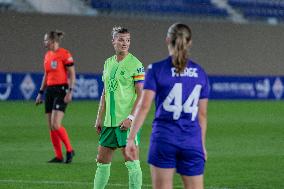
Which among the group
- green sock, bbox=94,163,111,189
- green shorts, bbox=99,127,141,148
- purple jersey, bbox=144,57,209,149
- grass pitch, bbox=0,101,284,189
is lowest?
grass pitch, bbox=0,101,284,189

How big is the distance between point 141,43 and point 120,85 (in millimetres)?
27273

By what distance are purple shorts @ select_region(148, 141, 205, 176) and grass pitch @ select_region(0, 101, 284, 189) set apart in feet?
15.0

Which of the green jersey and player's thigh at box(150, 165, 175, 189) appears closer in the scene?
player's thigh at box(150, 165, 175, 189)

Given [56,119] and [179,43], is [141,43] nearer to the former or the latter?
[56,119]

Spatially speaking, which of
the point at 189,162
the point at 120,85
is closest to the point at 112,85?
the point at 120,85

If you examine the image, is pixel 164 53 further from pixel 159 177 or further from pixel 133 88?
pixel 159 177

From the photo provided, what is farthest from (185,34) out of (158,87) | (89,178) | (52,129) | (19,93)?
(19,93)

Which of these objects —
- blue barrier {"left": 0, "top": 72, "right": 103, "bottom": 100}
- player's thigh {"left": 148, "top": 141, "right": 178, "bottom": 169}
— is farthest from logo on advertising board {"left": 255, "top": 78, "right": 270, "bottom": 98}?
player's thigh {"left": 148, "top": 141, "right": 178, "bottom": 169}

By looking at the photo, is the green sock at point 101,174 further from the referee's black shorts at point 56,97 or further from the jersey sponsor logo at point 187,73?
the referee's black shorts at point 56,97

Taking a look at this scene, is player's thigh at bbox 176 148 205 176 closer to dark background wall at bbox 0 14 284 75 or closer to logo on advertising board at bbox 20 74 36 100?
logo on advertising board at bbox 20 74 36 100

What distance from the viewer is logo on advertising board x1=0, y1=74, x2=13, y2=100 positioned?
98.0 ft

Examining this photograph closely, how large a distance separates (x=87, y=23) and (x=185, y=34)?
2854 centimetres

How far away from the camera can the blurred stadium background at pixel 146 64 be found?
15.6 metres

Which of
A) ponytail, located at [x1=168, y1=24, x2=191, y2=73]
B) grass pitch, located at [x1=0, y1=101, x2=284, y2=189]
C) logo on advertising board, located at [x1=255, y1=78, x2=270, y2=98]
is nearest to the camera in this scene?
ponytail, located at [x1=168, y1=24, x2=191, y2=73]
